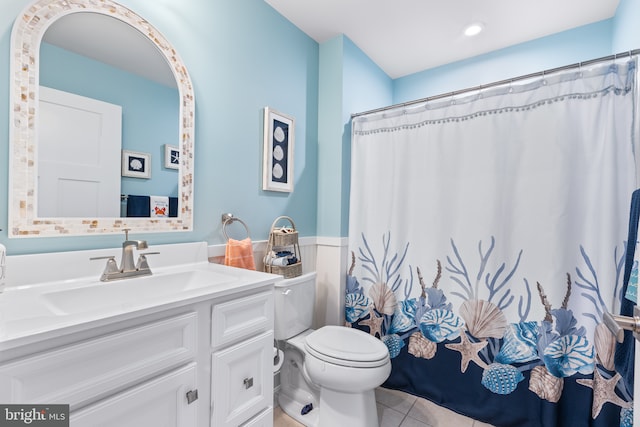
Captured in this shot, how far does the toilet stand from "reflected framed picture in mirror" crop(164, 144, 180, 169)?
0.77 metres

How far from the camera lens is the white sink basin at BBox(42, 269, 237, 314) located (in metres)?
0.92

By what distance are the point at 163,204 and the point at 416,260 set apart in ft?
4.74

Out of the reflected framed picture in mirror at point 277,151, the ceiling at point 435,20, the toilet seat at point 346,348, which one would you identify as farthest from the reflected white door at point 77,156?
the ceiling at point 435,20

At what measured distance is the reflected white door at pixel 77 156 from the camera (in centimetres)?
102

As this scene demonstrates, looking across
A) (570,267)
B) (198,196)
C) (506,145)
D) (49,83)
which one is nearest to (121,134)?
(49,83)

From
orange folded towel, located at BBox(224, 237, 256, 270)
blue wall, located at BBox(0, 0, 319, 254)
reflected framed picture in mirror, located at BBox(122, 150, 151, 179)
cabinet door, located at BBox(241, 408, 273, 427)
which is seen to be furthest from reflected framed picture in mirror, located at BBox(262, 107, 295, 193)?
cabinet door, located at BBox(241, 408, 273, 427)

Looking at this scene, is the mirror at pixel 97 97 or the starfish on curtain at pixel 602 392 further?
the starfish on curtain at pixel 602 392

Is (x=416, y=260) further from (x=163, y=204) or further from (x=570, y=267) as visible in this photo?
(x=163, y=204)

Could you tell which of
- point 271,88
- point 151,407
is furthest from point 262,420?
point 271,88

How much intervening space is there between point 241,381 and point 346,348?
580 mm

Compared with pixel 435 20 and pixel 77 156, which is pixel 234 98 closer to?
pixel 77 156

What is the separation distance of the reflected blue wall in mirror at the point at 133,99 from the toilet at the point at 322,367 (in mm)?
793

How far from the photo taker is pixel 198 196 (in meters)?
1.44

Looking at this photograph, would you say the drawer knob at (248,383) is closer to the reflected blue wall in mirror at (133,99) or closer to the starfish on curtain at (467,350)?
the reflected blue wall in mirror at (133,99)
